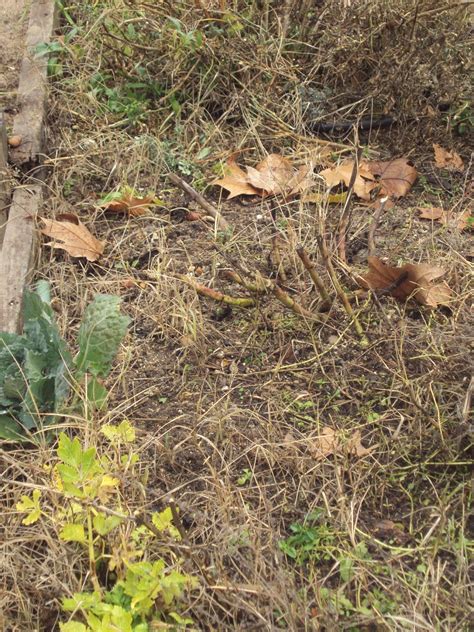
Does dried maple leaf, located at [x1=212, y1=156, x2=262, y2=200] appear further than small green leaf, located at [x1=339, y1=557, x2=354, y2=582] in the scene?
Yes

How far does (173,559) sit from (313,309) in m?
0.95

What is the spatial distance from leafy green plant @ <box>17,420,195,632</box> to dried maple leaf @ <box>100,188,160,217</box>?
1.22 metres

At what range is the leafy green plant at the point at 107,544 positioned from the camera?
182cm

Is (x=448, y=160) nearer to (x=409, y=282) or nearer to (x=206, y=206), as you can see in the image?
(x=409, y=282)

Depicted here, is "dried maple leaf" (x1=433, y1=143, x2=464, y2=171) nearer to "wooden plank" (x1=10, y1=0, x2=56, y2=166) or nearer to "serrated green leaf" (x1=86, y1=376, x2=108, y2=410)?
"wooden plank" (x1=10, y1=0, x2=56, y2=166)

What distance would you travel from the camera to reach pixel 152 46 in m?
3.53

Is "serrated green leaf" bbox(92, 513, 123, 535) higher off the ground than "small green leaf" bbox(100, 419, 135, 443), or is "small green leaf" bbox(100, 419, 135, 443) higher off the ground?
"serrated green leaf" bbox(92, 513, 123, 535)

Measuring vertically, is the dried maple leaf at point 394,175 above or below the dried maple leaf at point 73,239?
above

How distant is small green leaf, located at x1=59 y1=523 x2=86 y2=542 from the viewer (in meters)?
1.90

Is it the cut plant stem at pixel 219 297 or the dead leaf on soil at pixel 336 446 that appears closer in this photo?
the dead leaf on soil at pixel 336 446

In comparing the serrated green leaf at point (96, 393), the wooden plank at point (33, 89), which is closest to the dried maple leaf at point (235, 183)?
the wooden plank at point (33, 89)

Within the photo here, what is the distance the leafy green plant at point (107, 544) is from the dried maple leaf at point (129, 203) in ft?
4.01

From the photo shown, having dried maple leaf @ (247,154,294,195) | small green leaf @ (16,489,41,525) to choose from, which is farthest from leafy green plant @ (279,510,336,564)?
dried maple leaf @ (247,154,294,195)

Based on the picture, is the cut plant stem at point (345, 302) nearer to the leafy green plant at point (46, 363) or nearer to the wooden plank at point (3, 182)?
the leafy green plant at point (46, 363)
